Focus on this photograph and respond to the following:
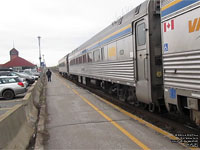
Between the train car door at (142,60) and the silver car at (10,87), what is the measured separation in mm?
9040

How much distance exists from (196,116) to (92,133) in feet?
8.19

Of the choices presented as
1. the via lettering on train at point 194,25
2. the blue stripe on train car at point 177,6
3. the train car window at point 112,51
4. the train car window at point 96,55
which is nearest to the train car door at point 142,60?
the blue stripe on train car at point 177,6

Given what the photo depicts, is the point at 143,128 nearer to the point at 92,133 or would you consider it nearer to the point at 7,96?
the point at 92,133

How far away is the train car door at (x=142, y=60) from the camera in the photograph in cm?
602

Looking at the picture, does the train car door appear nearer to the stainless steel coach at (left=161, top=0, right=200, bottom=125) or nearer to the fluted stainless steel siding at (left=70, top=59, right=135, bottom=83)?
the fluted stainless steel siding at (left=70, top=59, right=135, bottom=83)

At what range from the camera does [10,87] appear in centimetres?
1297

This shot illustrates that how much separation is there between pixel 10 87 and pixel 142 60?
381 inches

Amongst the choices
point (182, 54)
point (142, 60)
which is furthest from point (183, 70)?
point (142, 60)

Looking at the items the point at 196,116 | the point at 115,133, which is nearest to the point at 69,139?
the point at 115,133

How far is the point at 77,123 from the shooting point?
6.30m

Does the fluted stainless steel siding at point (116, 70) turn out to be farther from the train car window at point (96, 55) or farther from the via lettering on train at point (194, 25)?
the via lettering on train at point (194, 25)

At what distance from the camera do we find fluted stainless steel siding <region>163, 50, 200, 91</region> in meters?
4.10

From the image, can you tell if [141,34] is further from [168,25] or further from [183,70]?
[183,70]

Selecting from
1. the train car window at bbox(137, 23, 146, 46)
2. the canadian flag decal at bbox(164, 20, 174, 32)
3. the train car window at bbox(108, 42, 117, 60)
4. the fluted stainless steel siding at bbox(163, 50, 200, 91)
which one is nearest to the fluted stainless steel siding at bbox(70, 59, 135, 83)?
the train car window at bbox(108, 42, 117, 60)
